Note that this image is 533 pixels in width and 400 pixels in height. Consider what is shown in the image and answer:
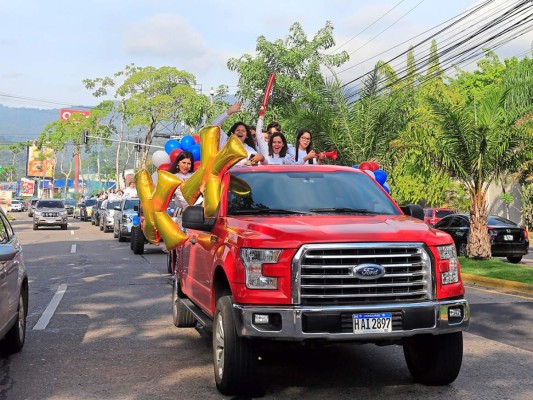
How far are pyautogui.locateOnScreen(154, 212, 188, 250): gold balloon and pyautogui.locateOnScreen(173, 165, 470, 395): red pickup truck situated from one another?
1911 mm

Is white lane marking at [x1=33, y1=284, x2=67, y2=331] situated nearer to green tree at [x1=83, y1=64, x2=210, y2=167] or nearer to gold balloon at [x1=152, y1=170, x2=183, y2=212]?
gold balloon at [x1=152, y1=170, x2=183, y2=212]

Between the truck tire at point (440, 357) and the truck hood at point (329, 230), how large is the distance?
829 mm

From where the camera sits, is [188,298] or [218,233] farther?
[188,298]

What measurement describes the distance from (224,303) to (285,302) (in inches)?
25.4

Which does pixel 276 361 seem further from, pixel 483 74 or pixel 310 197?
pixel 483 74

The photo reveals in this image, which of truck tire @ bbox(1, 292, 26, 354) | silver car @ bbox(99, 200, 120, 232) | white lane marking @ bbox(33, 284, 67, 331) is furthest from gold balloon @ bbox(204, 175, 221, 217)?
silver car @ bbox(99, 200, 120, 232)

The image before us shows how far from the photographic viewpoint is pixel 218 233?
6473 millimetres

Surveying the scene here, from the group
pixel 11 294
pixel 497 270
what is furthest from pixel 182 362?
pixel 497 270

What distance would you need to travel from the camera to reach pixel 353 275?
17.9 ft

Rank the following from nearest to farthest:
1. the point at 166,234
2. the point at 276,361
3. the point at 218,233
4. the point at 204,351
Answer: the point at 218,233, the point at 276,361, the point at 204,351, the point at 166,234

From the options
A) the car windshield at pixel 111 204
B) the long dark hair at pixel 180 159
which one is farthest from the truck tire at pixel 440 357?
the car windshield at pixel 111 204

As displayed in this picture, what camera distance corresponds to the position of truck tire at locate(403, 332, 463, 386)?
235 inches

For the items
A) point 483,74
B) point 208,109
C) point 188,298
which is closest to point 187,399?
point 188,298

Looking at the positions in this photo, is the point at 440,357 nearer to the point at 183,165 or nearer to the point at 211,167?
the point at 211,167
